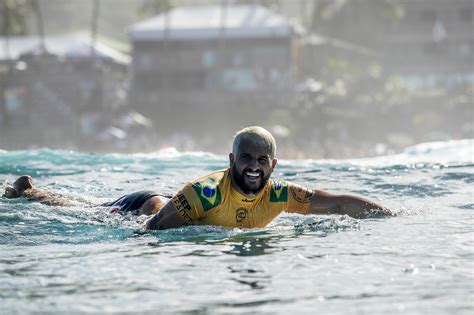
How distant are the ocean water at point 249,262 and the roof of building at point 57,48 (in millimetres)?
42265

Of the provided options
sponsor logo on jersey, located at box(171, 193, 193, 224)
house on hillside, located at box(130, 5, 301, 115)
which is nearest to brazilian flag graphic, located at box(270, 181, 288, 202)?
sponsor logo on jersey, located at box(171, 193, 193, 224)

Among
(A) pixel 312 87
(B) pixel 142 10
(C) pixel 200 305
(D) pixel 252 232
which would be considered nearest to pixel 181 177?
(D) pixel 252 232

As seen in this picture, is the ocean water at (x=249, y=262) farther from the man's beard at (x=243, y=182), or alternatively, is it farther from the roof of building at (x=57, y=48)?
the roof of building at (x=57, y=48)

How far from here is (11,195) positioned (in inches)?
499

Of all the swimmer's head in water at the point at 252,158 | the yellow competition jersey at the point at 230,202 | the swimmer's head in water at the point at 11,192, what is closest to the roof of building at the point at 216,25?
the swimmer's head in water at the point at 11,192

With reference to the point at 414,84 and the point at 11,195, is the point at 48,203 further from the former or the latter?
the point at 414,84

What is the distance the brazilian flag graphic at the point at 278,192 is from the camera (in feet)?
34.1

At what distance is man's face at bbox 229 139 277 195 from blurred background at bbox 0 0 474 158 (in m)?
34.8

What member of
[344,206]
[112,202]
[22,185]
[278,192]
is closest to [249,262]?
[278,192]

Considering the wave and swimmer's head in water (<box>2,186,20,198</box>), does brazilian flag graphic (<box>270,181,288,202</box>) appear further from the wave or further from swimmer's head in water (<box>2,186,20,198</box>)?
the wave

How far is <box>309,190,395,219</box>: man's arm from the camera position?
10797mm

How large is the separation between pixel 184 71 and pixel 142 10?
24.2m

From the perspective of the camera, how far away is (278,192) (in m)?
10.4

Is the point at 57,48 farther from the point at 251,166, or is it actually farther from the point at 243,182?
the point at 251,166
